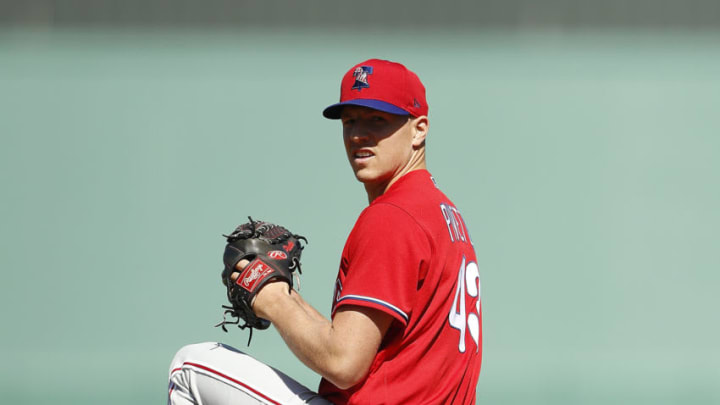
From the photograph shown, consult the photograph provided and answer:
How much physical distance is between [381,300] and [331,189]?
15.5 ft

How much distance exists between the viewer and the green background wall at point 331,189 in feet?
21.3

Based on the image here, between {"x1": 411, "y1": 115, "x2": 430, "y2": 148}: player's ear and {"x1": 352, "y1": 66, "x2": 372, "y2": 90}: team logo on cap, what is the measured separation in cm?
20

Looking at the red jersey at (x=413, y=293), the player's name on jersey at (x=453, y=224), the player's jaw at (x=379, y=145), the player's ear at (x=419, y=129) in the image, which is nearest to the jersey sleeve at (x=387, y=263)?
the red jersey at (x=413, y=293)

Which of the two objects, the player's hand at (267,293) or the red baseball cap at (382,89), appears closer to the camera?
the player's hand at (267,293)

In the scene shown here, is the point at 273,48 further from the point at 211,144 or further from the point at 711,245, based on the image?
the point at 711,245

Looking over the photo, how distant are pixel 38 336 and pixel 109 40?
2541 mm

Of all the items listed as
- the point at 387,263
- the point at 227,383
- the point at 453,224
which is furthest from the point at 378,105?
the point at 227,383

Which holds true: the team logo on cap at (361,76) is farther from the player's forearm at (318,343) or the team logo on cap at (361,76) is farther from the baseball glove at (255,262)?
the player's forearm at (318,343)

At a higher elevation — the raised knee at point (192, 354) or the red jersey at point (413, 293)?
the red jersey at point (413, 293)

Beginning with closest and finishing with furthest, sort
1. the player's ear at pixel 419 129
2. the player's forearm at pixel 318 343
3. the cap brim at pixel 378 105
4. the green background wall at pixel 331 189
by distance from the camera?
1. the player's forearm at pixel 318 343
2. the cap brim at pixel 378 105
3. the player's ear at pixel 419 129
4. the green background wall at pixel 331 189

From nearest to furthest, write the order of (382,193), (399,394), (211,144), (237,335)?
(399,394) → (382,193) → (237,335) → (211,144)

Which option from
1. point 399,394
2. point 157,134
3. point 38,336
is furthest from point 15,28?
point 399,394

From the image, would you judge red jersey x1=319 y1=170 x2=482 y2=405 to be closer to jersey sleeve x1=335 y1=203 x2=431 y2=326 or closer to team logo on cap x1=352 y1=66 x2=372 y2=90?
jersey sleeve x1=335 y1=203 x2=431 y2=326

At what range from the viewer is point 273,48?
22.5 feet
